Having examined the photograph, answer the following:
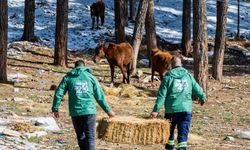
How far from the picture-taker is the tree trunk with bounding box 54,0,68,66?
2209 centimetres

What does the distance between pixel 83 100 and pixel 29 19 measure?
1875cm

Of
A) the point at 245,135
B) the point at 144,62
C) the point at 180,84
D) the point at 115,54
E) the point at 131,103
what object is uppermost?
the point at 180,84

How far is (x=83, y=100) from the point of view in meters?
8.56

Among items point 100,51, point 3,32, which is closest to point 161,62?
point 100,51

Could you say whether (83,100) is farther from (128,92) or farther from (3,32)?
(3,32)

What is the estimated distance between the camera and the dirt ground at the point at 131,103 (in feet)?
37.0

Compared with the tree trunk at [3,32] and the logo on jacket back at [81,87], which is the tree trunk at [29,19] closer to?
the tree trunk at [3,32]

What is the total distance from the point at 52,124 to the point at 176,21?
30305 millimetres

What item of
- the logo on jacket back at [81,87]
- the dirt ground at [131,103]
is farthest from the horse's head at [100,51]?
the logo on jacket back at [81,87]

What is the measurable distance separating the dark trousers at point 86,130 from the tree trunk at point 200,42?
29.0 feet

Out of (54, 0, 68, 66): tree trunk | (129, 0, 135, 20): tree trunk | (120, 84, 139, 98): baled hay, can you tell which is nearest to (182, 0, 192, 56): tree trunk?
(129, 0, 135, 20): tree trunk

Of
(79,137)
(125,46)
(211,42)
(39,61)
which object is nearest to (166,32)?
(211,42)

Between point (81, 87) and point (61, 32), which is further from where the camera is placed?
point (61, 32)

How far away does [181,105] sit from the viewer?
9414mm
